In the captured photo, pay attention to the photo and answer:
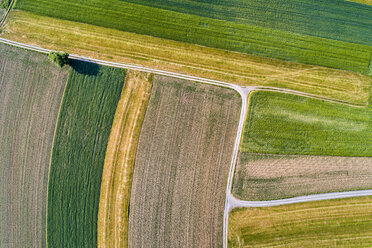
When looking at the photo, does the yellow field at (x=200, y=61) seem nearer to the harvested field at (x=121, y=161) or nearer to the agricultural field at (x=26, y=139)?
the harvested field at (x=121, y=161)

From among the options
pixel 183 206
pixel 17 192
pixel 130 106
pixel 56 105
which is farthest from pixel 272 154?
pixel 17 192

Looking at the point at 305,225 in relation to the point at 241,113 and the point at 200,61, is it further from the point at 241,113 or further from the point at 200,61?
the point at 200,61

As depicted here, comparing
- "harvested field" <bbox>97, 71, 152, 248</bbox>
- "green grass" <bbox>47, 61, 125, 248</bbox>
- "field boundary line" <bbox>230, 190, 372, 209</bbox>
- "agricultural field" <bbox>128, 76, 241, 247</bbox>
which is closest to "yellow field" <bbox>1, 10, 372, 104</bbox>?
"agricultural field" <bbox>128, 76, 241, 247</bbox>

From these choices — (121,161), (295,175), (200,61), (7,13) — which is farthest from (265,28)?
(7,13)

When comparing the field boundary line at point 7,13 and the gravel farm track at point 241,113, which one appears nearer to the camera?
the gravel farm track at point 241,113

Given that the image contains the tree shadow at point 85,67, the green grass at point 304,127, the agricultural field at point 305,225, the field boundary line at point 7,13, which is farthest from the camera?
the field boundary line at point 7,13

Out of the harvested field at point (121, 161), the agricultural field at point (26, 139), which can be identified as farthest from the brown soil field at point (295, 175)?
the agricultural field at point (26, 139)

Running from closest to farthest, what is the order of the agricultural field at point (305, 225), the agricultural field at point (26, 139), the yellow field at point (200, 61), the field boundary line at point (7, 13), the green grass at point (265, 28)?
the agricultural field at point (305, 225), the agricultural field at point (26, 139), the yellow field at point (200, 61), the green grass at point (265, 28), the field boundary line at point (7, 13)
